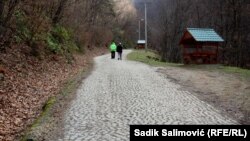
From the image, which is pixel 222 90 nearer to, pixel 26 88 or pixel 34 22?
pixel 26 88

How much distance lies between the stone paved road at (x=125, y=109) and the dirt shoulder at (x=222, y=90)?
442 mm

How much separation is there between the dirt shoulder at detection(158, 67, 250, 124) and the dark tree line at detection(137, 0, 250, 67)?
78.1ft

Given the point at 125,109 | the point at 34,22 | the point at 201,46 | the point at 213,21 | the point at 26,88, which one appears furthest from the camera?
the point at 213,21

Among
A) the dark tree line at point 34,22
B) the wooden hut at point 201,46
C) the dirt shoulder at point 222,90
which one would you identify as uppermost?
the dark tree line at point 34,22

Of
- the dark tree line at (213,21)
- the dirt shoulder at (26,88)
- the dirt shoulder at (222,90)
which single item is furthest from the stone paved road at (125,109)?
the dark tree line at (213,21)

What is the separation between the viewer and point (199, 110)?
39.0 feet

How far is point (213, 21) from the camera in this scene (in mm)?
54719

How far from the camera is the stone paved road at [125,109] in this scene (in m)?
9.62

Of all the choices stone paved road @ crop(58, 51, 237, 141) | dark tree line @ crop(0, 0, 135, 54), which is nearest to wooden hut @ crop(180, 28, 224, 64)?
dark tree line @ crop(0, 0, 135, 54)

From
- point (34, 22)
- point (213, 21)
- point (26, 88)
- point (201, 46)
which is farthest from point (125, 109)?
point (213, 21)

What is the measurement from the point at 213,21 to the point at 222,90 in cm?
4053

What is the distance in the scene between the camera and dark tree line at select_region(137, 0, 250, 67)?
1757 inches

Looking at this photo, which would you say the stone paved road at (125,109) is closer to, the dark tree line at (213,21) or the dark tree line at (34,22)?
the dark tree line at (34,22)

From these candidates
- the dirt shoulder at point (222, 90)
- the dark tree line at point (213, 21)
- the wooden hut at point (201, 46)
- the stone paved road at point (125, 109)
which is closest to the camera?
the stone paved road at point (125, 109)
